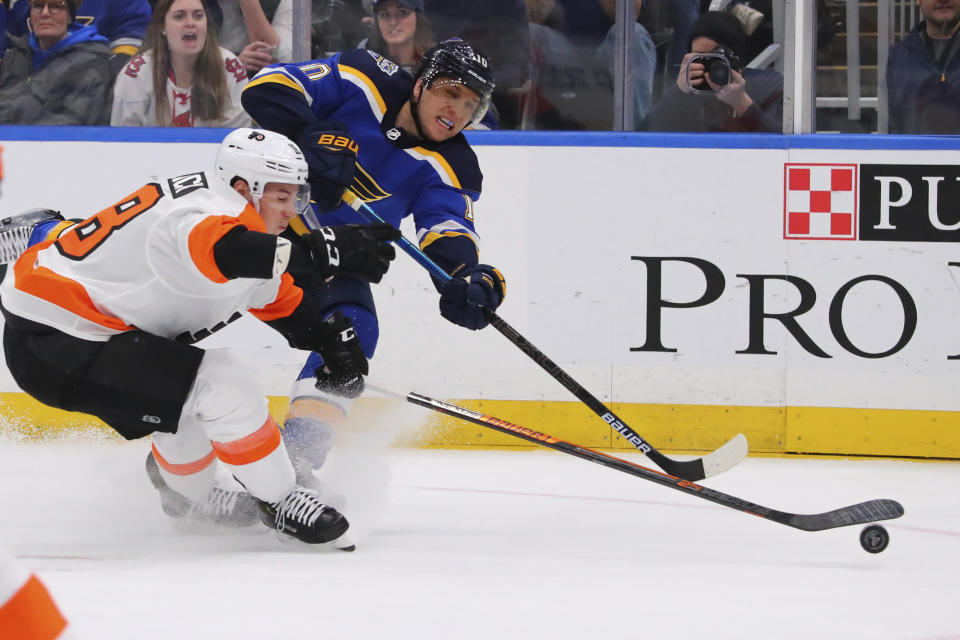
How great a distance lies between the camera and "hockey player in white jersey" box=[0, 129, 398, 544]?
92.4 inches

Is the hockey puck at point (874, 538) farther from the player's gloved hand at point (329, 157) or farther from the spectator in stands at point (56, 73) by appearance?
the spectator in stands at point (56, 73)

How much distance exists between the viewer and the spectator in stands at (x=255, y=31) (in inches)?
164

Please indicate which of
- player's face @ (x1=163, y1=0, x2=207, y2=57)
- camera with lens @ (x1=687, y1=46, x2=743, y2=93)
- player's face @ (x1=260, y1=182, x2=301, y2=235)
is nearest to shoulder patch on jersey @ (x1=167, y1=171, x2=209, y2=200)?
player's face @ (x1=260, y1=182, x2=301, y2=235)

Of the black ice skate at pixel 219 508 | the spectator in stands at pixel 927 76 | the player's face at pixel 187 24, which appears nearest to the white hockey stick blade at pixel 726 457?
the black ice skate at pixel 219 508

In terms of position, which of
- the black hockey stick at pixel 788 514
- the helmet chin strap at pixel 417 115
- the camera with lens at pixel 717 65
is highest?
the camera with lens at pixel 717 65

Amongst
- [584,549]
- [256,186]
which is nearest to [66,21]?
[256,186]

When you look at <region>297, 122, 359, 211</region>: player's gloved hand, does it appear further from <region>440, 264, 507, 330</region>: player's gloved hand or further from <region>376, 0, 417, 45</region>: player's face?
<region>376, 0, 417, 45</region>: player's face

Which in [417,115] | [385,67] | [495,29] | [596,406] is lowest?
[596,406]

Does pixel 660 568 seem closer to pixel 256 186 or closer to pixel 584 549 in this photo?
pixel 584 549

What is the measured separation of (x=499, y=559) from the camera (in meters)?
2.47

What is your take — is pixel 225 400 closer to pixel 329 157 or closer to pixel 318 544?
pixel 318 544

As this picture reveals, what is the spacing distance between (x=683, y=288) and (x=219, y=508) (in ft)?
6.28

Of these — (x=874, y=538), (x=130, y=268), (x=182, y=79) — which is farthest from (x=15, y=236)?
(x=874, y=538)

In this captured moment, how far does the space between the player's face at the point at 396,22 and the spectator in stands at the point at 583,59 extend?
43 centimetres
